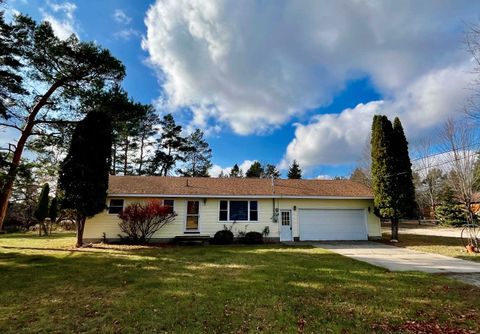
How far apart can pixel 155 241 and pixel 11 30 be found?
1107 centimetres

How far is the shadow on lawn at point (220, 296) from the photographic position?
14.0ft

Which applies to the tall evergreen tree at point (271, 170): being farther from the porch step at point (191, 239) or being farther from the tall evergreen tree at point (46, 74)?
the tall evergreen tree at point (46, 74)

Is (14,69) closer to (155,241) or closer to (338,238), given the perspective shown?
(155,241)

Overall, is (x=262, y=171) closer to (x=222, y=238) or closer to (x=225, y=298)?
(x=222, y=238)

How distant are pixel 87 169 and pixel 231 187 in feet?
25.4

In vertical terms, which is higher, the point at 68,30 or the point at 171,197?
the point at 68,30

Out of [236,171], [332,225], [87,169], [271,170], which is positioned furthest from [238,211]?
[271,170]

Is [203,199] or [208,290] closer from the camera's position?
[208,290]

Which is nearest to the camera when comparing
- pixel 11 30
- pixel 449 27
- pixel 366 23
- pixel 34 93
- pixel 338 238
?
pixel 449 27

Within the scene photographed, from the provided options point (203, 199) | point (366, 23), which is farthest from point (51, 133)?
point (366, 23)

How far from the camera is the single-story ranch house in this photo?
14.2 metres

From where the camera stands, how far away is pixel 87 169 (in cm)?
1180

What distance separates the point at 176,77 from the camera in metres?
12.5

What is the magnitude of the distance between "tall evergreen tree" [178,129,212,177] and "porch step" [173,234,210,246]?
20473 mm
